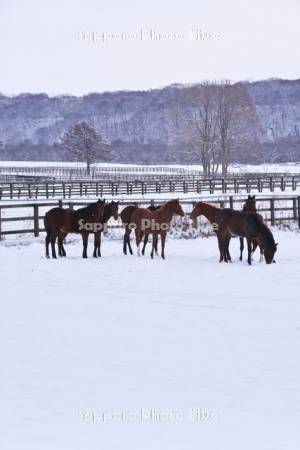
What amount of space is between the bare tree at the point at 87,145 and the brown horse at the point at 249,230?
76.7m

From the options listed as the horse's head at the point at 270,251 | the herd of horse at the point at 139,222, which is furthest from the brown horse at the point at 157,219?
the horse's head at the point at 270,251

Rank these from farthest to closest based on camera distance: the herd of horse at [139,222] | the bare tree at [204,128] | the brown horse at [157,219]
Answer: the bare tree at [204,128] → the brown horse at [157,219] → the herd of horse at [139,222]

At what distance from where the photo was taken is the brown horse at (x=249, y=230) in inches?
636

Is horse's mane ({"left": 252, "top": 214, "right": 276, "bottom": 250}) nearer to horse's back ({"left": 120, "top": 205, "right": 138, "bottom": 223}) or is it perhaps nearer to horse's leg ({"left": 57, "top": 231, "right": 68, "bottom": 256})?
horse's back ({"left": 120, "top": 205, "right": 138, "bottom": 223})

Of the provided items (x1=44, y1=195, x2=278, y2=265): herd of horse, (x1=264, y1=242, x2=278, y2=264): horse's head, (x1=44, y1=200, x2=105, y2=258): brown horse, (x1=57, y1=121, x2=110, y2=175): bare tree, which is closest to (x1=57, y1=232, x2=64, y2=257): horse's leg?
(x1=44, y1=195, x2=278, y2=265): herd of horse

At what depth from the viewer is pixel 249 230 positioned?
16172 mm

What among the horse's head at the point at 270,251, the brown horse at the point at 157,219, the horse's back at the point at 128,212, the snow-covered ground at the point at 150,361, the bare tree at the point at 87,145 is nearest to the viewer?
the snow-covered ground at the point at 150,361

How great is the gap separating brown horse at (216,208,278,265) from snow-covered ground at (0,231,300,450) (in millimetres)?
1312

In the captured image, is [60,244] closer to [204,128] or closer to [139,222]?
[139,222]

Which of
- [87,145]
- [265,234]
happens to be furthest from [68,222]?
[87,145]

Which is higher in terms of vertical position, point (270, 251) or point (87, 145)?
point (87, 145)

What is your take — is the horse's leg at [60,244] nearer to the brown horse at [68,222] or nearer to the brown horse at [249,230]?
the brown horse at [68,222]

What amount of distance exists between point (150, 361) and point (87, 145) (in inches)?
3386

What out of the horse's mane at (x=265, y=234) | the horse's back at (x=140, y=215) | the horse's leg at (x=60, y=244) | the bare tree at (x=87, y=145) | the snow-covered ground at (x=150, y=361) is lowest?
the snow-covered ground at (x=150, y=361)
